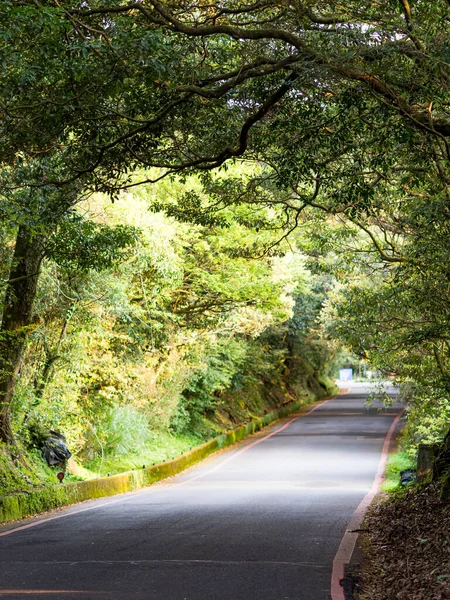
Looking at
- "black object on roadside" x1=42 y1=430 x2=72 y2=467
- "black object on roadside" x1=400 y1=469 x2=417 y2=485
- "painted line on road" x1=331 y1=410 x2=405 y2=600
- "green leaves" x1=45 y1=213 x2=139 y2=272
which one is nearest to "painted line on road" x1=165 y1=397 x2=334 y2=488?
"black object on roadside" x1=42 y1=430 x2=72 y2=467

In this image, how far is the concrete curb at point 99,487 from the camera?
1439 centimetres

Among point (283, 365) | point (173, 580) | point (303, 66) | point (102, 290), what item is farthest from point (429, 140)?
point (283, 365)

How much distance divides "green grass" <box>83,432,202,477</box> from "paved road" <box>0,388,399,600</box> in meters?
1.35

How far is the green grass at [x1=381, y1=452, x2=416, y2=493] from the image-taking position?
1858 centimetres

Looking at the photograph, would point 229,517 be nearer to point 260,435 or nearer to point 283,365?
point 260,435

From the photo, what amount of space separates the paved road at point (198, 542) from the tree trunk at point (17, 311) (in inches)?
92.9

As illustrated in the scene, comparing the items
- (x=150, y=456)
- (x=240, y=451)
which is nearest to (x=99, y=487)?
(x=150, y=456)

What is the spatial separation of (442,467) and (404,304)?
310 cm

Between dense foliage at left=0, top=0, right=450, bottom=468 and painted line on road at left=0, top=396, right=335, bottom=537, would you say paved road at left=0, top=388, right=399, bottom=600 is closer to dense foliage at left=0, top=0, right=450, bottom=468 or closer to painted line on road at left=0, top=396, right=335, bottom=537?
painted line on road at left=0, top=396, right=335, bottom=537

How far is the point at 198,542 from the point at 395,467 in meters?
12.9

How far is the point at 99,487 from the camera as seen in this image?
18.2m

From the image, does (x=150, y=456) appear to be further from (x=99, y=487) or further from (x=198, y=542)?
(x=198, y=542)

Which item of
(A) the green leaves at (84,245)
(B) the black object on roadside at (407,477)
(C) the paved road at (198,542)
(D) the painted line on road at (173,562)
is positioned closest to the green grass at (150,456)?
(C) the paved road at (198,542)

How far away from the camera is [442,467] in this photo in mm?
12453
